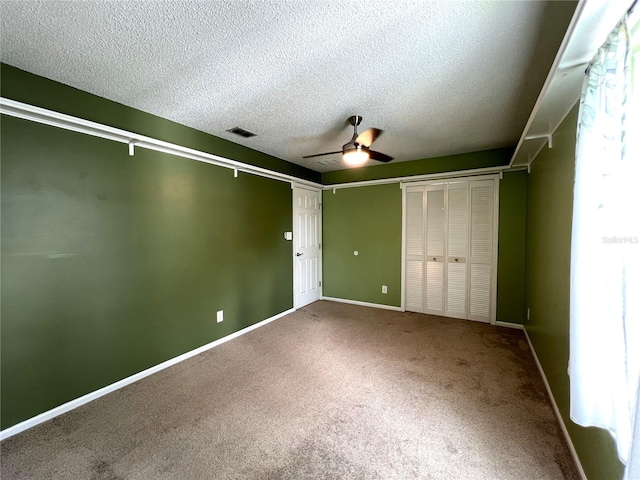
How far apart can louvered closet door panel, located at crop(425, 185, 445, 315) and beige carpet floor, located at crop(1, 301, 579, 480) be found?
1.20m

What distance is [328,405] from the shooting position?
214 cm

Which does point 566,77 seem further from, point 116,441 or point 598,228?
point 116,441

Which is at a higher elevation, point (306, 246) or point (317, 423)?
point (306, 246)

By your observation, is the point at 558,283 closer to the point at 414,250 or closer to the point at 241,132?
the point at 414,250

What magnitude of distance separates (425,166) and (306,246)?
7.82 feet

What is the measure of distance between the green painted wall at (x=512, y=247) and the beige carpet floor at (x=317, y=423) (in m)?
0.86

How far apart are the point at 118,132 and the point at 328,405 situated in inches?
112

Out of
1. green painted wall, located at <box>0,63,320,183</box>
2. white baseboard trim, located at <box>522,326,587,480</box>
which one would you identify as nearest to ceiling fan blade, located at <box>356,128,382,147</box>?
green painted wall, located at <box>0,63,320,183</box>

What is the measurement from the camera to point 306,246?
16.1ft

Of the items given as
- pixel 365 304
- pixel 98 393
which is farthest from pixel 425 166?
pixel 98 393

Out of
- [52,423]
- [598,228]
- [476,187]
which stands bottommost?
[52,423]

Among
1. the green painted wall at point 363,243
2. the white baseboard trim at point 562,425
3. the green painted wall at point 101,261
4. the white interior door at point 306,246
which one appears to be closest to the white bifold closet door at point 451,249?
the green painted wall at point 363,243

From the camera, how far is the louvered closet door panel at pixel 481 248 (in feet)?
12.7

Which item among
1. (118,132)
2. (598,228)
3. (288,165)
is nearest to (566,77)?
(598,228)
